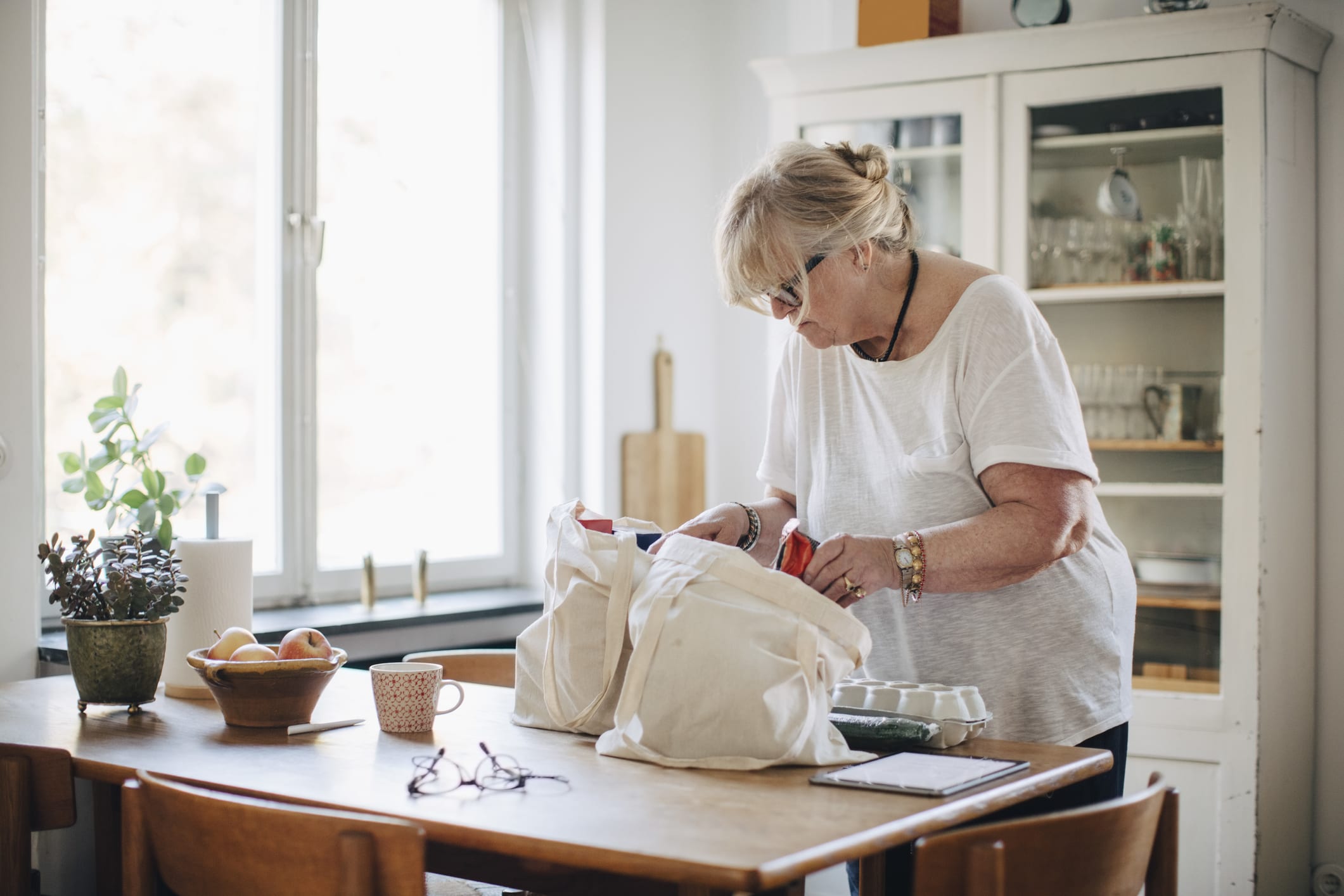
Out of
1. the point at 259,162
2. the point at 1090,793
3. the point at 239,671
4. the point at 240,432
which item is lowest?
the point at 1090,793

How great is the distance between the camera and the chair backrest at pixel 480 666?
2021mm

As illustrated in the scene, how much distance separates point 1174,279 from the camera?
2.76 meters

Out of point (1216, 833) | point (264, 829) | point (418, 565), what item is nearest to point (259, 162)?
point (418, 565)

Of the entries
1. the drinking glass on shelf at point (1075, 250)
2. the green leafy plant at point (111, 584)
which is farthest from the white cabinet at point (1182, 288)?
the green leafy plant at point (111, 584)

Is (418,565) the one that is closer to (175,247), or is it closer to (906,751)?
(175,247)

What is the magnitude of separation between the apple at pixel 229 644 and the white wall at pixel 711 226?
1648 mm

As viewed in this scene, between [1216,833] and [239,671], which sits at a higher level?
[239,671]

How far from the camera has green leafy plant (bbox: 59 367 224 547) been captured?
79.1 inches

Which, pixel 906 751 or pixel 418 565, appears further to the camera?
pixel 418 565

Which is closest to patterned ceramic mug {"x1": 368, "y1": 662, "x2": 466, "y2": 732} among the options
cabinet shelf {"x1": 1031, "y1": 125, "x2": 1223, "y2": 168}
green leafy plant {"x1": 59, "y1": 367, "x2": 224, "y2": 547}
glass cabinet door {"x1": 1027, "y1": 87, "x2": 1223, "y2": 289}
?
green leafy plant {"x1": 59, "y1": 367, "x2": 224, "y2": 547}

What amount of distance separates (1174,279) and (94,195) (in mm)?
2228

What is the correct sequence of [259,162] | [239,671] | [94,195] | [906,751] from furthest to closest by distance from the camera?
[259,162]
[94,195]
[239,671]
[906,751]

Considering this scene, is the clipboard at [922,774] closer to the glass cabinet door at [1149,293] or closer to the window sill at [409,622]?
the window sill at [409,622]

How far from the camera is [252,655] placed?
152cm
